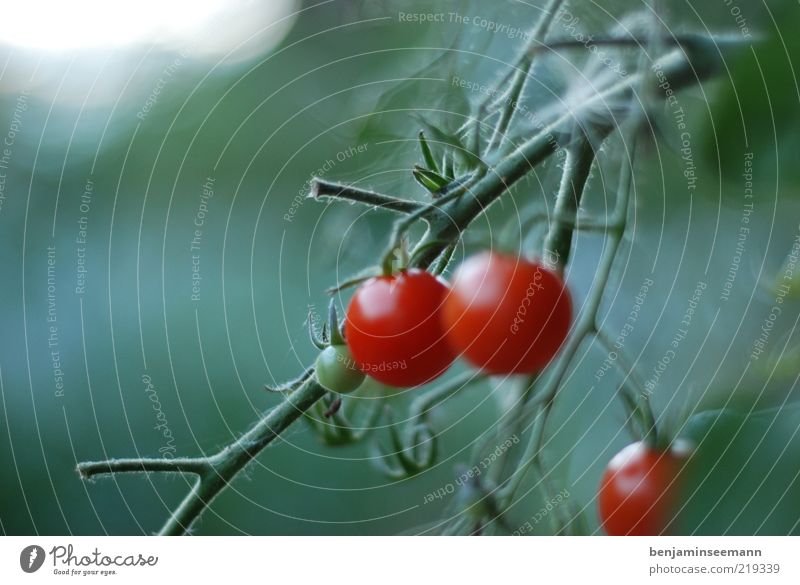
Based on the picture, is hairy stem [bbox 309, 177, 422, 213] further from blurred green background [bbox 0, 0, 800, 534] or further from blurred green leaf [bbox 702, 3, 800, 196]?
blurred green leaf [bbox 702, 3, 800, 196]

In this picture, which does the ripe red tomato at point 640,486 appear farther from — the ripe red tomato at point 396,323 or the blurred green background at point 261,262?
the ripe red tomato at point 396,323

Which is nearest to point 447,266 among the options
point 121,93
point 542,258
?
point 542,258

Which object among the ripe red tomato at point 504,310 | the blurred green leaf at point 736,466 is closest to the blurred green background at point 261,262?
the blurred green leaf at point 736,466

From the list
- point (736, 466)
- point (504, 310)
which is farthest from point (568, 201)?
point (736, 466)

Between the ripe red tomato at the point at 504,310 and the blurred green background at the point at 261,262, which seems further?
the blurred green background at the point at 261,262
